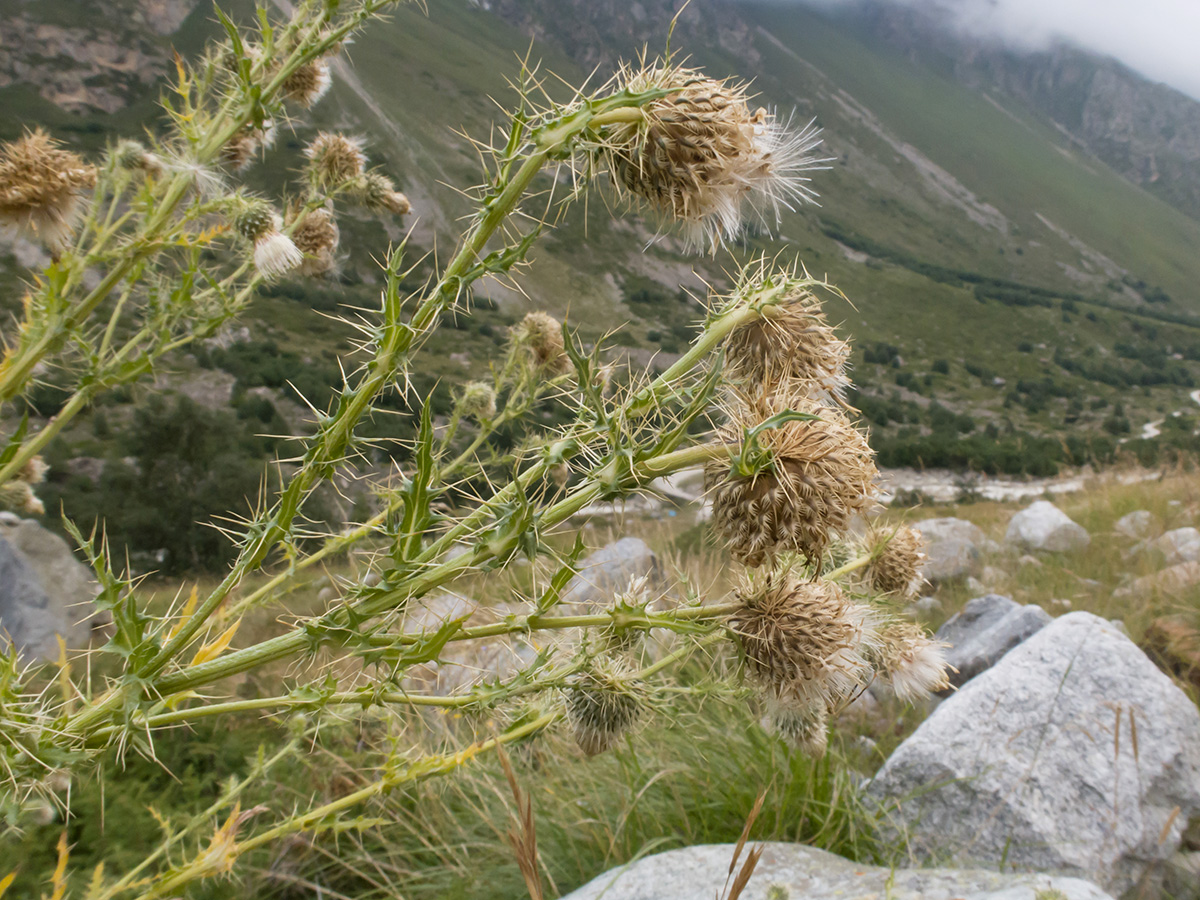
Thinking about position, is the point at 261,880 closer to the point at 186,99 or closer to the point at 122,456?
the point at 186,99

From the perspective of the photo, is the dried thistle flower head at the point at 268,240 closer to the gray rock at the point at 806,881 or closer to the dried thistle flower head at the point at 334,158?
the dried thistle flower head at the point at 334,158

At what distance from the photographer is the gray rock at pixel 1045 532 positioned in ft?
27.2

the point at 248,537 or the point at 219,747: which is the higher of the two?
the point at 248,537

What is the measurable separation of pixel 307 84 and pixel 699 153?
8.44 ft

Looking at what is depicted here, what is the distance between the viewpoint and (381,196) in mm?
3570

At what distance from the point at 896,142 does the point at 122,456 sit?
209835 millimetres

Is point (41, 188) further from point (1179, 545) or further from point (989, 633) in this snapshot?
point (1179, 545)

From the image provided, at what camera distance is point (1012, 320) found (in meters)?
112

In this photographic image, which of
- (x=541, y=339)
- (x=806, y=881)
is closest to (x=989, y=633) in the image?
(x=806, y=881)

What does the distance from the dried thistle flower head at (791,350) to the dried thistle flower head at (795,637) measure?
0.47 m

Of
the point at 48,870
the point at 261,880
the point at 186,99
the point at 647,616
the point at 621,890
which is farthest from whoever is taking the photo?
the point at 261,880

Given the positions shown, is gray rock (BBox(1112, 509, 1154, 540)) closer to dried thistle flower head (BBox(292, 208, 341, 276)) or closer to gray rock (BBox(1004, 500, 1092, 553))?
gray rock (BBox(1004, 500, 1092, 553))

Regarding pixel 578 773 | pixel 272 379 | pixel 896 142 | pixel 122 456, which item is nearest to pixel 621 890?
pixel 578 773

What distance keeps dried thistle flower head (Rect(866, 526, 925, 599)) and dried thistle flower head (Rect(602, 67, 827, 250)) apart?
1.23 m
